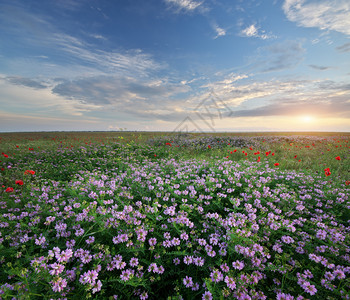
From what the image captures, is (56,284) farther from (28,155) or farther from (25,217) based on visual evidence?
Result: (28,155)

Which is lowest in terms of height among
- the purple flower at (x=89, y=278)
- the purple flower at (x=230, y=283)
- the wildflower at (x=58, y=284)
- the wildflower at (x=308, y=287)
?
the wildflower at (x=308, y=287)

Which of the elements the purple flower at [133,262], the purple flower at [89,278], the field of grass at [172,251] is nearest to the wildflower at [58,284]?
the field of grass at [172,251]

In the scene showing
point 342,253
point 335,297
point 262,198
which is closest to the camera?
point 335,297

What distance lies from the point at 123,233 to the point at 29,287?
1.06 meters

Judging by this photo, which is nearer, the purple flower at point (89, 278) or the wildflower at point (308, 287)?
the purple flower at point (89, 278)

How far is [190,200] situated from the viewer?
3.49 metres

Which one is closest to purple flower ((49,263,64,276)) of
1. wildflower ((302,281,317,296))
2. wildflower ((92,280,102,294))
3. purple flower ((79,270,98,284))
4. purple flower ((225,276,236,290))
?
purple flower ((79,270,98,284))

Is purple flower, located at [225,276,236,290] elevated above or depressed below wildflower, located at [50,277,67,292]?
below

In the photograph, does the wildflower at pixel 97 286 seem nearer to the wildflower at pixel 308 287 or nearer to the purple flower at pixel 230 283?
the purple flower at pixel 230 283

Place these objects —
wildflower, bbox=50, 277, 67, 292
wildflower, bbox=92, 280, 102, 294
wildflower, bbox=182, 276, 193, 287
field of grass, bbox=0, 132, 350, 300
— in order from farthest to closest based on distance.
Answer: wildflower, bbox=182, 276, 193, 287 → field of grass, bbox=0, 132, 350, 300 → wildflower, bbox=92, 280, 102, 294 → wildflower, bbox=50, 277, 67, 292

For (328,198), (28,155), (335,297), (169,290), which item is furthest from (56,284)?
(28,155)

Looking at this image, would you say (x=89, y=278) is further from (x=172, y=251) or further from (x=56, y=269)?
(x=172, y=251)

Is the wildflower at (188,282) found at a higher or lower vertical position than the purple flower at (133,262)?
lower

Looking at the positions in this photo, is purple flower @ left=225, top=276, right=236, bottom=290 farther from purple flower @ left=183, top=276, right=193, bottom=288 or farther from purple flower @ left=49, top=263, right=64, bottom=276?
purple flower @ left=49, top=263, right=64, bottom=276
